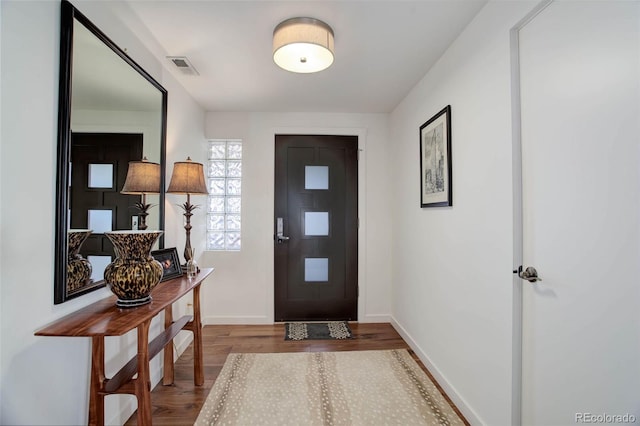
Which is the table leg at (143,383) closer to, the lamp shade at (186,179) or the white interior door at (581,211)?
the lamp shade at (186,179)

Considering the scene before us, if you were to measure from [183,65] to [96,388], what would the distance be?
2.16 metres

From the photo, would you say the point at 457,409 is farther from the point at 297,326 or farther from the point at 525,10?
the point at 525,10

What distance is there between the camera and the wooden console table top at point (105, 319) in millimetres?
1083

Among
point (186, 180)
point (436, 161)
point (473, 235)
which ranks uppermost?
point (436, 161)

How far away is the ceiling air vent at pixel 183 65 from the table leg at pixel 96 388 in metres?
1.90

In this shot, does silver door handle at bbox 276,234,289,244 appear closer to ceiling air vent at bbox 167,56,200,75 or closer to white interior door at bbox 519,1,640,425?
ceiling air vent at bbox 167,56,200,75

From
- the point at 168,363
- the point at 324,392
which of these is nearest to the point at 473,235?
the point at 324,392

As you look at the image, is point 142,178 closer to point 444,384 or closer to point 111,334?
point 111,334

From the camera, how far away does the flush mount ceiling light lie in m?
1.62

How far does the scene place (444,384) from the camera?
6.66ft

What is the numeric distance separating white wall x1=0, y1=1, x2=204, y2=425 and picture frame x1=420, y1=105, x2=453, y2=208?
2194 millimetres

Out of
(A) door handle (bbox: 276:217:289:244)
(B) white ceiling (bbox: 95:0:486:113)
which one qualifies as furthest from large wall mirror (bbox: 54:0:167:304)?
(A) door handle (bbox: 276:217:289:244)

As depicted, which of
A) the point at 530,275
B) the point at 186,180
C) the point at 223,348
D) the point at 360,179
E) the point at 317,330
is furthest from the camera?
the point at 360,179

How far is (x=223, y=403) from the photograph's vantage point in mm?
1879
